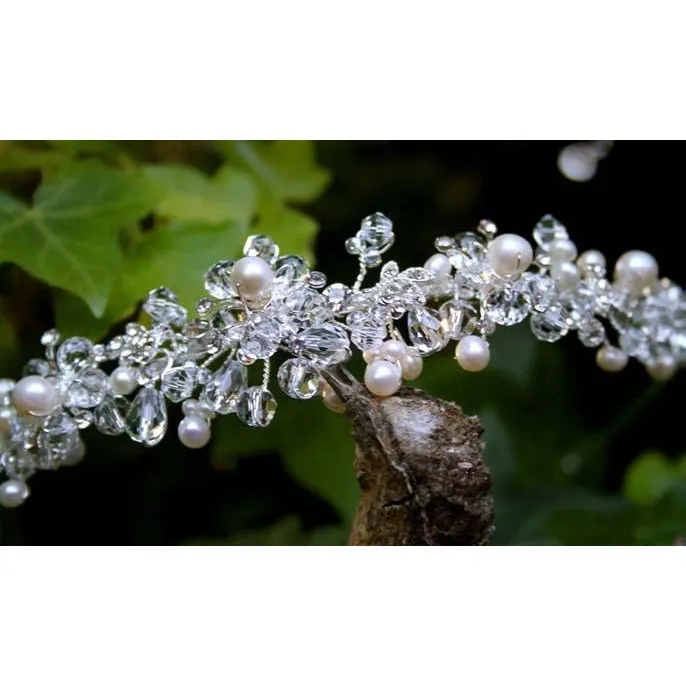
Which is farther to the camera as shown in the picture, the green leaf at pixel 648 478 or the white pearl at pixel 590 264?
the green leaf at pixel 648 478

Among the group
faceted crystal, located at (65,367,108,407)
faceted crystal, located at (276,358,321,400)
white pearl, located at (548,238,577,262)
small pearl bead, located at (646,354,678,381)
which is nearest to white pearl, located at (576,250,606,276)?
white pearl, located at (548,238,577,262)

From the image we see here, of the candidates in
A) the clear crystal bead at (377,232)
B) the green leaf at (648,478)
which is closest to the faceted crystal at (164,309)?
the clear crystal bead at (377,232)

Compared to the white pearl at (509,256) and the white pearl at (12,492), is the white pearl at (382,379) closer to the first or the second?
the white pearl at (509,256)

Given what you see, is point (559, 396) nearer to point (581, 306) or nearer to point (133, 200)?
point (581, 306)

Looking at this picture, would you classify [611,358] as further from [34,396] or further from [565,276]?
[34,396]

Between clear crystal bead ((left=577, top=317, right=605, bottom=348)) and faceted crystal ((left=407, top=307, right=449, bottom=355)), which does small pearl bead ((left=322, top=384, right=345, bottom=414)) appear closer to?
faceted crystal ((left=407, top=307, right=449, bottom=355))

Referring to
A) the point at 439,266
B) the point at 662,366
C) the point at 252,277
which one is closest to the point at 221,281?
the point at 252,277
